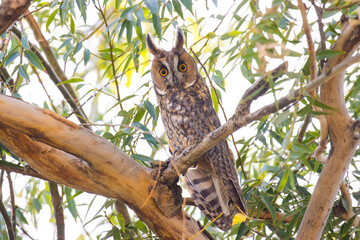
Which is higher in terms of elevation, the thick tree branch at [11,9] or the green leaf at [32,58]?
the green leaf at [32,58]

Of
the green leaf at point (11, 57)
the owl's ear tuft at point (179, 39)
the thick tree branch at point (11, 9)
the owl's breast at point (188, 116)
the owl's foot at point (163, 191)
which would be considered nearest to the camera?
the thick tree branch at point (11, 9)

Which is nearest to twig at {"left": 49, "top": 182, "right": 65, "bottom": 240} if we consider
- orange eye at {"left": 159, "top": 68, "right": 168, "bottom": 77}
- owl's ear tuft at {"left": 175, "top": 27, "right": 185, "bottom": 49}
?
orange eye at {"left": 159, "top": 68, "right": 168, "bottom": 77}

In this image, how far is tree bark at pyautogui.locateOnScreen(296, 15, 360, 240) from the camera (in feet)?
3.74

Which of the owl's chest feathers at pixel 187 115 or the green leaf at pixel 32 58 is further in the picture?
the owl's chest feathers at pixel 187 115

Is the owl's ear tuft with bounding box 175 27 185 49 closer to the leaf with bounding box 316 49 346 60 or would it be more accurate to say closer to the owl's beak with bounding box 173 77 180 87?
the owl's beak with bounding box 173 77 180 87

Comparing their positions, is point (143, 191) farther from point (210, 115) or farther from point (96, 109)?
point (96, 109)

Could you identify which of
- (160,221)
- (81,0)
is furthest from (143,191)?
(81,0)

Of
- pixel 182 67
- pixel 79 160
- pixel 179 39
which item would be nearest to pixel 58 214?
pixel 79 160

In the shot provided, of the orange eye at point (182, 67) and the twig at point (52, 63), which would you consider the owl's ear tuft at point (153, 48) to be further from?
the twig at point (52, 63)

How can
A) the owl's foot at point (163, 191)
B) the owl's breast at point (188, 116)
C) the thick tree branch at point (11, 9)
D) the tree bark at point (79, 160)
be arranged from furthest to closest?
the owl's breast at point (188, 116) < the owl's foot at point (163, 191) < the tree bark at point (79, 160) < the thick tree branch at point (11, 9)

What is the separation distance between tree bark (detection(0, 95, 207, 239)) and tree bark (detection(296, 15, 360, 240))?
435 mm

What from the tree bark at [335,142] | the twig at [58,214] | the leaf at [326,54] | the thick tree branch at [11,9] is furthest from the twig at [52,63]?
the leaf at [326,54]

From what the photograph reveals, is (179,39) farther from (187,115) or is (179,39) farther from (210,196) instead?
(210,196)

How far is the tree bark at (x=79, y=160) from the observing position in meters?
1.28
